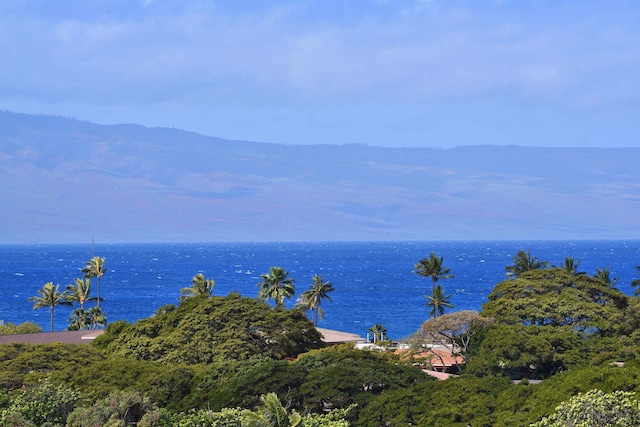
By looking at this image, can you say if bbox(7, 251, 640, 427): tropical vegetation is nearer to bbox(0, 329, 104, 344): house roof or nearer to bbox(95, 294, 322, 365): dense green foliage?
bbox(95, 294, 322, 365): dense green foliage

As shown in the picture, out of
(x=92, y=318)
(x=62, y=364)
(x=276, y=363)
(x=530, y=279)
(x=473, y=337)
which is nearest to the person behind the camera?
(x=276, y=363)

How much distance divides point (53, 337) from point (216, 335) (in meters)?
18.6

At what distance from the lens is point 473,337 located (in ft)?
212

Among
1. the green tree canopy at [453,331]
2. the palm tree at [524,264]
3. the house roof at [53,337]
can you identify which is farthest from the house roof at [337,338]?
the palm tree at [524,264]

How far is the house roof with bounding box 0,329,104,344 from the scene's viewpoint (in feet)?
227

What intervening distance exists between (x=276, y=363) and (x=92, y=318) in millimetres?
59630

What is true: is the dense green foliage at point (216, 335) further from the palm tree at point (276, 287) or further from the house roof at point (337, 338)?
the palm tree at point (276, 287)

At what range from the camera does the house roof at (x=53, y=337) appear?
6914cm

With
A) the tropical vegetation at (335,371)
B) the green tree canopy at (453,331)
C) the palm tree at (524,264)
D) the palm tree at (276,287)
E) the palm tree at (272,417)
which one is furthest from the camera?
the palm tree at (524,264)

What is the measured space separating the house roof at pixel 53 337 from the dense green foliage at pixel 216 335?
22.6 feet

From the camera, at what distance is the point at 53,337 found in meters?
72.8

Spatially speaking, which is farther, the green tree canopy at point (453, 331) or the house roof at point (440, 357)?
the house roof at point (440, 357)

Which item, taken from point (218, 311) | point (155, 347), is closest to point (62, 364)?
point (155, 347)

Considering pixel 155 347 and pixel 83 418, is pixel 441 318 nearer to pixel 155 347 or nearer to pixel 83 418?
pixel 155 347
